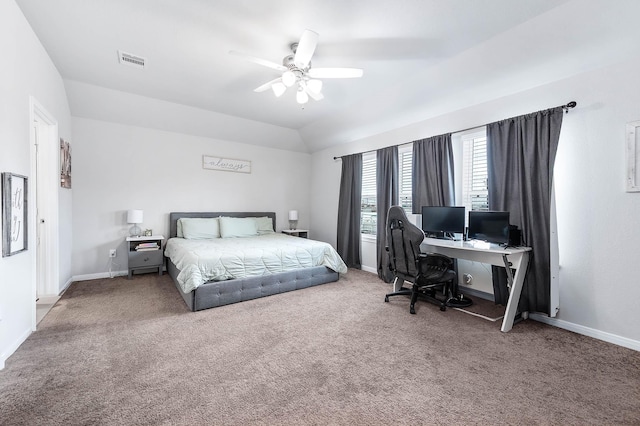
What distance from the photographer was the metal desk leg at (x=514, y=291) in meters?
2.65

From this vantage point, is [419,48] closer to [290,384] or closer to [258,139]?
[290,384]

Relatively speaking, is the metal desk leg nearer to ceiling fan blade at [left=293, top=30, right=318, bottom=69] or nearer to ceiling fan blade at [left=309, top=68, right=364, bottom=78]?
ceiling fan blade at [left=309, top=68, right=364, bottom=78]

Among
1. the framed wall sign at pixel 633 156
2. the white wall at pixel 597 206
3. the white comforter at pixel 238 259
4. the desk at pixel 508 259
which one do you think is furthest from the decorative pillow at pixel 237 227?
the framed wall sign at pixel 633 156

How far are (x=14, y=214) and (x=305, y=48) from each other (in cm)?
275

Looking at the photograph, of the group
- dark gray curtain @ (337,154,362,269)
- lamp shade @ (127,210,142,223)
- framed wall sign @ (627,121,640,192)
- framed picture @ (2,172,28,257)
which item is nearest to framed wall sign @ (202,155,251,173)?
lamp shade @ (127,210,142,223)

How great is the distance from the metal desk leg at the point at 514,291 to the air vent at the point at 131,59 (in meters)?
4.48

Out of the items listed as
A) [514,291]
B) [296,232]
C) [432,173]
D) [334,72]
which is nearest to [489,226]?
[514,291]

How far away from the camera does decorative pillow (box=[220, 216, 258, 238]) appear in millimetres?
4996

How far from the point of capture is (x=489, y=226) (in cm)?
313

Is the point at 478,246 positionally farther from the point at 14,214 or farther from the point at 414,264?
the point at 14,214

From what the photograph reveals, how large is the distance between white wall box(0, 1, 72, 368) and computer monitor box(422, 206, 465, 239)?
4213mm

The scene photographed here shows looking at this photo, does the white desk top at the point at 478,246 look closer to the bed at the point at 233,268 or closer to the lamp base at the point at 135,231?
the bed at the point at 233,268

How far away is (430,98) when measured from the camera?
3.62 metres

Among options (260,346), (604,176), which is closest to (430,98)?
(604,176)
